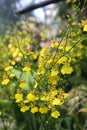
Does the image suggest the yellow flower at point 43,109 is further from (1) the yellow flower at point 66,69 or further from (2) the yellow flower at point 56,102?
(1) the yellow flower at point 66,69

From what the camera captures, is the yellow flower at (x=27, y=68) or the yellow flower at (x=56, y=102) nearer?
the yellow flower at (x=56, y=102)

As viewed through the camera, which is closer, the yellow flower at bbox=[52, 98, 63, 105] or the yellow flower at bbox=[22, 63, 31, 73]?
the yellow flower at bbox=[52, 98, 63, 105]

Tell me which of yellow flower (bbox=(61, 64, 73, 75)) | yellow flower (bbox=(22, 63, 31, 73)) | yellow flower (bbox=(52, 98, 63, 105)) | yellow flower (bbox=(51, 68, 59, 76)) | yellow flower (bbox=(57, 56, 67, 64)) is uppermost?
yellow flower (bbox=(57, 56, 67, 64))

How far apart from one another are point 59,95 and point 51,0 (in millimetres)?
1724

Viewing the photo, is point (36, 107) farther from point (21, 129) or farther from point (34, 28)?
point (34, 28)

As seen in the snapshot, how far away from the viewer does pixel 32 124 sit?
2.34 meters

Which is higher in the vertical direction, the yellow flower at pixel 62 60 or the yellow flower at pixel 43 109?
the yellow flower at pixel 62 60

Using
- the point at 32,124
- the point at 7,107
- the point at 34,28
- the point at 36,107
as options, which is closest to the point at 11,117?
the point at 7,107

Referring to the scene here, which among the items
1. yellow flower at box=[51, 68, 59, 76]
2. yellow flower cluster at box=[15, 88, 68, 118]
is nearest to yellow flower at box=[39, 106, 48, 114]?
yellow flower cluster at box=[15, 88, 68, 118]

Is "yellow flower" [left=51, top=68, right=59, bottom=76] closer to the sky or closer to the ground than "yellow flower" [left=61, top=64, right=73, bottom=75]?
closer to the ground

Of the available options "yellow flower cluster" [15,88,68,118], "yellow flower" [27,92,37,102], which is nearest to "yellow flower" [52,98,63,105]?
"yellow flower cluster" [15,88,68,118]

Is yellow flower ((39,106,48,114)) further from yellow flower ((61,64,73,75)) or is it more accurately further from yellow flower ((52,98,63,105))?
yellow flower ((61,64,73,75))

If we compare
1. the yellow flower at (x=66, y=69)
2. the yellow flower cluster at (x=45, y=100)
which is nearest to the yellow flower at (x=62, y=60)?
the yellow flower at (x=66, y=69)

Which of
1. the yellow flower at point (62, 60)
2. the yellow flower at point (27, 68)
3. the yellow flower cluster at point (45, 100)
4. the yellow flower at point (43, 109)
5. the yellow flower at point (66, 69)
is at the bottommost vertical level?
the yellow flower at point (43, 109)
